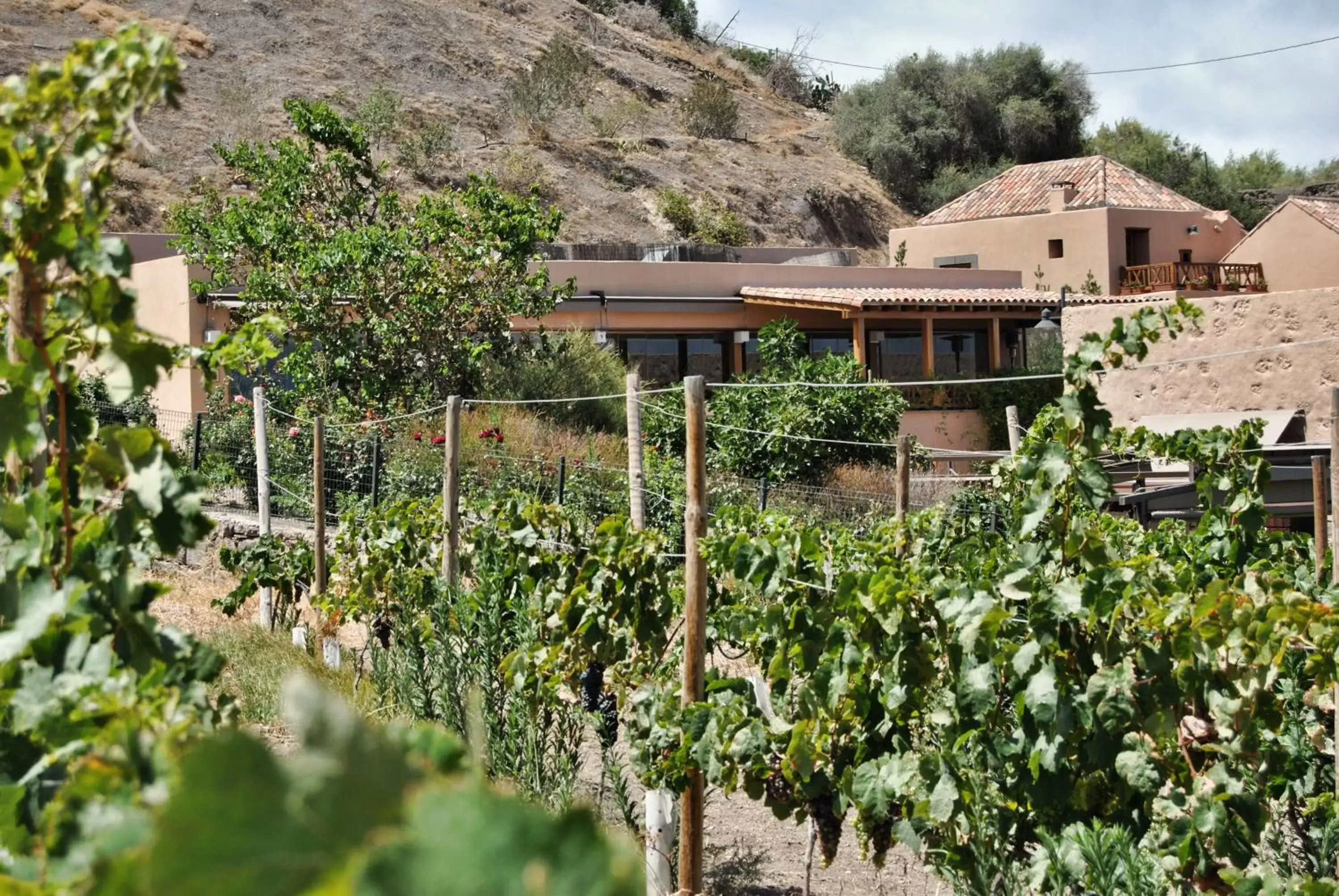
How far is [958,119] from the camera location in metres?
52.1

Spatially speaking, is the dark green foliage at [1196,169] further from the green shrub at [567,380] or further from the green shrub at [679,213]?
the green shrub at [567,380]

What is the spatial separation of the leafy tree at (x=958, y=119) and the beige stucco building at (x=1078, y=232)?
1341 centimetres

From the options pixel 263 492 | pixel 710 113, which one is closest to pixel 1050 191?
pixel 710 113

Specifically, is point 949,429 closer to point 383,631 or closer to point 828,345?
point 828,345

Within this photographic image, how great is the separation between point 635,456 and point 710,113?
43.4 metres

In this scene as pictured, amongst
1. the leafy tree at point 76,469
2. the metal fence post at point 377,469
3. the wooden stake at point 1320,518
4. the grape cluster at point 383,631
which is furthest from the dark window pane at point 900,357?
the leafy tree at point 76,469

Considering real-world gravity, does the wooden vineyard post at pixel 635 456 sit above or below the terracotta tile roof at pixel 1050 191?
below

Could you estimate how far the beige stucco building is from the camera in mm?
31406

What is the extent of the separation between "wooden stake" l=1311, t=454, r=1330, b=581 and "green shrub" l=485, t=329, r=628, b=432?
10433 mm

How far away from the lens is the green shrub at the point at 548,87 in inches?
1784

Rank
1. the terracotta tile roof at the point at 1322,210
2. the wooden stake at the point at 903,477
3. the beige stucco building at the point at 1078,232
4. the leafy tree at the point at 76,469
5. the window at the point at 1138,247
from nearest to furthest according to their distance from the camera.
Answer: the leafy tree at the point at 76,469, the wooden stake at the point at 903,477, the terracotta tile roof at the point at 1322,210, the beige stucco building at the point at 1078,232, the window at the point at 1138,247

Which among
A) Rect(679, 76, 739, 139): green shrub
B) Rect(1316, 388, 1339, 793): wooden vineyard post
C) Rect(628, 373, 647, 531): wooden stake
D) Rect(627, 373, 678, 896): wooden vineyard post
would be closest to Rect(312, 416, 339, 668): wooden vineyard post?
Rect(628, 373, 647, 531): wooden stake

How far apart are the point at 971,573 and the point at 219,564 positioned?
10.4m

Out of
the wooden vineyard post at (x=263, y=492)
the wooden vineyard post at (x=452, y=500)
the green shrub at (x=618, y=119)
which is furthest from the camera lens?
the green shrub at (x=618, y=119)
